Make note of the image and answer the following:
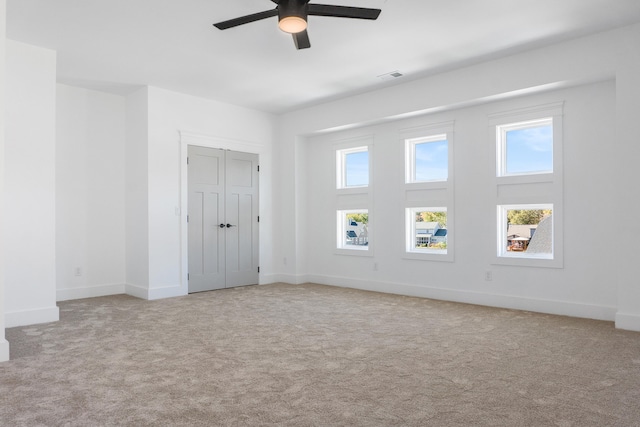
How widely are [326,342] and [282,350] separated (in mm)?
435

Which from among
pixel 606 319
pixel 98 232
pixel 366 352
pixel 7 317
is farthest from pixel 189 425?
pixel 98 232

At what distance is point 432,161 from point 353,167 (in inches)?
56.8

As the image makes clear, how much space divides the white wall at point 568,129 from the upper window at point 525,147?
0.26 metres

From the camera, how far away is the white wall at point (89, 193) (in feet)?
19.3

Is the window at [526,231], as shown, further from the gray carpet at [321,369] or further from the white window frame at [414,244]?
the gray carpet at [321,369]

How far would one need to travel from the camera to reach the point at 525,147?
17.3 ft

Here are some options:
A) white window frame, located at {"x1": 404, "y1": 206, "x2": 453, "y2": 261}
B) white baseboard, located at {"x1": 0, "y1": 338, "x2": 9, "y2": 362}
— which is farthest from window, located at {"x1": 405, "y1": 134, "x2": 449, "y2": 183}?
white baseboard, located at {"x1": 0, "y1": 338, "x2": 9, "y2": 362}

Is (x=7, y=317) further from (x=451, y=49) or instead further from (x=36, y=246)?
(x=451, y=49)

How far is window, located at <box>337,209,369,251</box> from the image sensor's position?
7.02 meters

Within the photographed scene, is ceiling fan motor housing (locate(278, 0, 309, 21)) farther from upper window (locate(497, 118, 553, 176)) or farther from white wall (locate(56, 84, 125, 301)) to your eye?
white wall (locate(56, 84, 125, 301))

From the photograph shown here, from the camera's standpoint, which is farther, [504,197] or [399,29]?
[504,197]

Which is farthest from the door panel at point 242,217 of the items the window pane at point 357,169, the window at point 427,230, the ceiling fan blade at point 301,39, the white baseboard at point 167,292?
the ceiling fan blade at point 301,39

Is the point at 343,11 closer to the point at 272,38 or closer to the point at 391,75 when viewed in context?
the point at 272,38

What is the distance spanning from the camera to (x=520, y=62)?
16.1 feet
